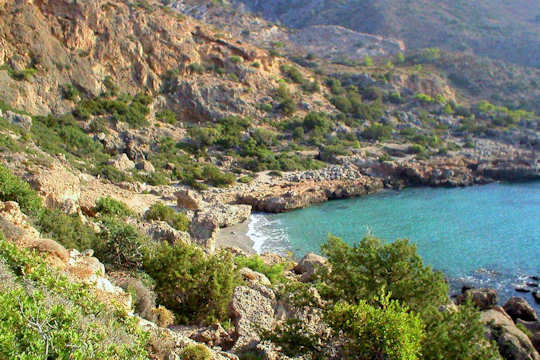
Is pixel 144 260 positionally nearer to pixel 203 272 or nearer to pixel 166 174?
pixel 203 272

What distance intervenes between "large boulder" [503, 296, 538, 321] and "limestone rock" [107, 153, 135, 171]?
25.4 metres

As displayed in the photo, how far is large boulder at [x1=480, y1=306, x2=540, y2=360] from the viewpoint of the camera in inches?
463

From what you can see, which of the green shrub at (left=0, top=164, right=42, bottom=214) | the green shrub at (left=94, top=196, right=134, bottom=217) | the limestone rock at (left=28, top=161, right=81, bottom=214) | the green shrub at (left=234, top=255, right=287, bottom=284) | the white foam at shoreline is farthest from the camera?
the white foam at shoreline

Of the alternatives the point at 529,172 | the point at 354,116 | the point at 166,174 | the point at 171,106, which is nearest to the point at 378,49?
the point at 354,116

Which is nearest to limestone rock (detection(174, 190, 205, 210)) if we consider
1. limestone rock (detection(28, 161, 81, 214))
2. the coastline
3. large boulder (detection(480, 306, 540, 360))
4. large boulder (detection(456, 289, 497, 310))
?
the coastline

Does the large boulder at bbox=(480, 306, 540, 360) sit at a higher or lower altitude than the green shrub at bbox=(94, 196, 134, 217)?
lower

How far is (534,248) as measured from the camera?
22.2m

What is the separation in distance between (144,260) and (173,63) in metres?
40.1

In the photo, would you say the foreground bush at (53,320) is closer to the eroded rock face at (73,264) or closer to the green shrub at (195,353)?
the eroded rock face at (73,264)

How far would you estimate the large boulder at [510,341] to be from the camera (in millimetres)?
11758

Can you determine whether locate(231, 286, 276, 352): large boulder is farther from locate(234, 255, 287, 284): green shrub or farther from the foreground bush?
locate(234, 255, 287, 284): green shrub

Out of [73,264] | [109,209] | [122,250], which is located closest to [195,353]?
[73,264]

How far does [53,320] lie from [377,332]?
14.8 feet

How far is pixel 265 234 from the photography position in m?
25.2
